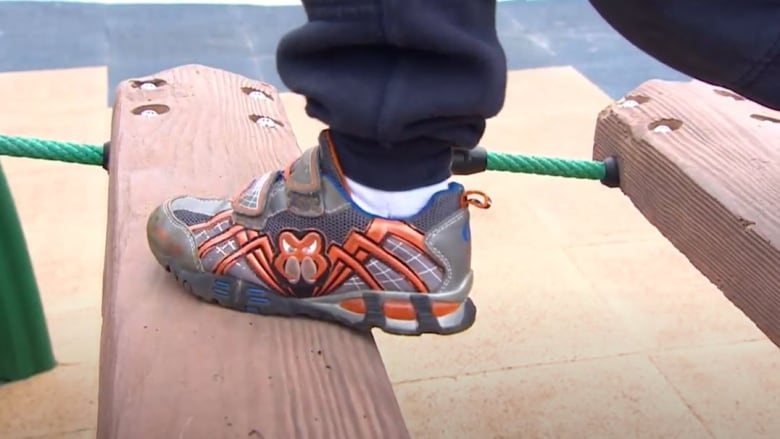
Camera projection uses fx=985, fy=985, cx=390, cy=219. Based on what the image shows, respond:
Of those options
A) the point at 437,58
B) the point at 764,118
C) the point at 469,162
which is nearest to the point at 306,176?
the point at 437,58

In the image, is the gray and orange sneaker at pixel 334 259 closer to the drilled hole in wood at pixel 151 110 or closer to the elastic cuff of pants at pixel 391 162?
the elastic cuff of pants at pixel 391 162

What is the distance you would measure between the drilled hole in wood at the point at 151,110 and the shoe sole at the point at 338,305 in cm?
41

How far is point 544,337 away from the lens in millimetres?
1450

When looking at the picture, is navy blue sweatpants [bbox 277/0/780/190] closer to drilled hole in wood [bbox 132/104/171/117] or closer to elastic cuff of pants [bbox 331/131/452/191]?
elastic cuff of pants [bbox 331/131/452/191]

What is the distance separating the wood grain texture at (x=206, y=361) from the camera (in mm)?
594

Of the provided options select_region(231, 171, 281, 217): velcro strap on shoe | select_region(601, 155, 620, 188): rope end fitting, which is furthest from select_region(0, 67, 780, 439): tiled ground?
select_region(231, 171, 281, 217): velcro strap on shoe

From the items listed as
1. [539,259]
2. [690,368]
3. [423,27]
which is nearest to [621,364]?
[690,368]

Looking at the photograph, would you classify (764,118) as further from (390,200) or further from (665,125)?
(390,200)

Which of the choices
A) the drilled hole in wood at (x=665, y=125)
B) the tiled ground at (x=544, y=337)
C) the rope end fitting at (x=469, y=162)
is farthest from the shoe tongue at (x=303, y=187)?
the tiled ground at (x=544, y=337)

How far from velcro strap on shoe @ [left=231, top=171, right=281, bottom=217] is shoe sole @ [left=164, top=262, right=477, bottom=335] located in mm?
55

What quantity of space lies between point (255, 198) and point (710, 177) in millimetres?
422

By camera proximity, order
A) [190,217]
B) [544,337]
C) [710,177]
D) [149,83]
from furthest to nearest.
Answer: [544,337], [149,83], [710,177], [190,217]

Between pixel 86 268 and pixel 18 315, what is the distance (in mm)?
289

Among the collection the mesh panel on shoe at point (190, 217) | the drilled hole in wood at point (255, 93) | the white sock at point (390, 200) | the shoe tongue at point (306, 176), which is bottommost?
the drilled hole in wood at point (255, 93)
